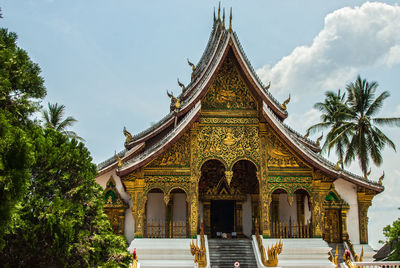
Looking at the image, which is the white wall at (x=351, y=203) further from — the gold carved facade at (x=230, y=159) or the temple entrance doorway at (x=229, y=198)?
the temple entrance doorway at (x=229, y=198)

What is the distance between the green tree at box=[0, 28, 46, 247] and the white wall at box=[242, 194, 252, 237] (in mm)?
9615

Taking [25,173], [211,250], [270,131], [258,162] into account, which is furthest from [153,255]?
[25,173]

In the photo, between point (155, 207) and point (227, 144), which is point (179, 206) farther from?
point (227, 144)

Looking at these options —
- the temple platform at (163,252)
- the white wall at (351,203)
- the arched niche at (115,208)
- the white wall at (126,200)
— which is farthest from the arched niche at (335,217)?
the arched niche at (115,208)

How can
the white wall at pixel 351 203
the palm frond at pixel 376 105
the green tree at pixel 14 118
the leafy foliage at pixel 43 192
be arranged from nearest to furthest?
the green tree at pixel 14 118, the leafy foliage at pixel 43 192, the white wall at pixel 351 203, the palm frond at pixel 376 105

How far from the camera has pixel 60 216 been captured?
8.68 meters

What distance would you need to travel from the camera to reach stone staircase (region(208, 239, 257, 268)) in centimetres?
1235

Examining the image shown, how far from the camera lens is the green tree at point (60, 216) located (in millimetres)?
8464

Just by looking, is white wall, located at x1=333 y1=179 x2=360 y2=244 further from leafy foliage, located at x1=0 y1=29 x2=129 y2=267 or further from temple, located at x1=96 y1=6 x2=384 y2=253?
leafy foliage, located at x1=0 y1=29 x2=129 y2=267

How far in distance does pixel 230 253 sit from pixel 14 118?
25.0 ft

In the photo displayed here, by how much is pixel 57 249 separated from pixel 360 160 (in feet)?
55.5

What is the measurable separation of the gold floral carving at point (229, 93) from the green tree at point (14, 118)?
642 centimetres

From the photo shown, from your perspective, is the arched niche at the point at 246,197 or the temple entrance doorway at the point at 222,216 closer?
the arched niche at the point at 246,197

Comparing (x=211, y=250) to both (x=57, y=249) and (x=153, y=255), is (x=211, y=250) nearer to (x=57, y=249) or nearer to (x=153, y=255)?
(x=153, y=255)
